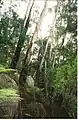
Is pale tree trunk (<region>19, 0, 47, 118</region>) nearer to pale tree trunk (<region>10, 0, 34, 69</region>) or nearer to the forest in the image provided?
the forest

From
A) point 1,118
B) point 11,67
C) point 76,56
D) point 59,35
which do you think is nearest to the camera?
point 1,118

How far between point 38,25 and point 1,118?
1605 mm

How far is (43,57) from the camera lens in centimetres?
393

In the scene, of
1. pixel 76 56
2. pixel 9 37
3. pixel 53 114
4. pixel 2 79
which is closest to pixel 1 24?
pixel 9 37

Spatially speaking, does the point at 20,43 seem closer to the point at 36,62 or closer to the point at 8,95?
the point at 36,62

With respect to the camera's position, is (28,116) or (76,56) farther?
(76,56)

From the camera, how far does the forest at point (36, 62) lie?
11.7ft

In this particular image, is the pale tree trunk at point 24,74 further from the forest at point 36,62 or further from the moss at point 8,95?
the moss at point 8,95

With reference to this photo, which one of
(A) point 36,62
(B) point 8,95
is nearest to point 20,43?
(A) point 36,62

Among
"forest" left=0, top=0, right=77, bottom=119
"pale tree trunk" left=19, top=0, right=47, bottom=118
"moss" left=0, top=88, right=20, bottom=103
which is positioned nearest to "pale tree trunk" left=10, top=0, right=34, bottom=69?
"forest" left=0, top=0, right=77, bottom=119

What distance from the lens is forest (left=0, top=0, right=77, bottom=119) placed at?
357 cm

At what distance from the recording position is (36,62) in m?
3.90

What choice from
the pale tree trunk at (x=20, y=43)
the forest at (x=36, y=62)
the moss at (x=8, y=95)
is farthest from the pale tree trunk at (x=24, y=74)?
the moss at (x=8, y=95)

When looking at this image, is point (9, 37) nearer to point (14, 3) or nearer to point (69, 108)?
point (14, 3)
